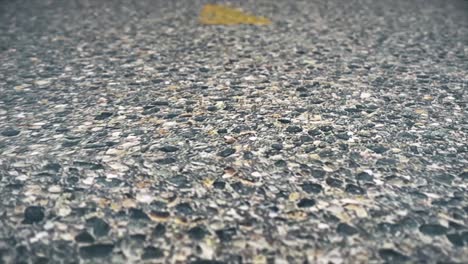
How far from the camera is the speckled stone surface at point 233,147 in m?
1.42

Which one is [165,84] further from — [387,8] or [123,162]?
[387,8]

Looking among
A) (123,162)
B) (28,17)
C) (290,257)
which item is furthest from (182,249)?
(28,17)

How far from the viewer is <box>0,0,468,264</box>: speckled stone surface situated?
4.67 feet

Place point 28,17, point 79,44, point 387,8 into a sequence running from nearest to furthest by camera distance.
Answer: point 79,44
point 28,17
point 387,8

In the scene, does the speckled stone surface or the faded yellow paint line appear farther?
the faded yellow paint line

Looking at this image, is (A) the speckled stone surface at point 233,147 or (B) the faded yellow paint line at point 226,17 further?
(B) the faded yellow paint line at point 226,17

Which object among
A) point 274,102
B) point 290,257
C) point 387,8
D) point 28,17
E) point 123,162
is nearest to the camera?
point 290,257

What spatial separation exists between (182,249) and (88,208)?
381 mm

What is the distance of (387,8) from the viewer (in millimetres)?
4395

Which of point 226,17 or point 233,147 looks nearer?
point 233,147

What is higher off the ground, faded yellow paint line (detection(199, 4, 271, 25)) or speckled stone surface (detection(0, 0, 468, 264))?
faded yellow paint line (detection(199, 4, 271, 25))

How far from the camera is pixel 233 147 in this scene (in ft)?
6.36

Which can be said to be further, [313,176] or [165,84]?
[165,84]

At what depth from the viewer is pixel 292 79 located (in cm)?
270
